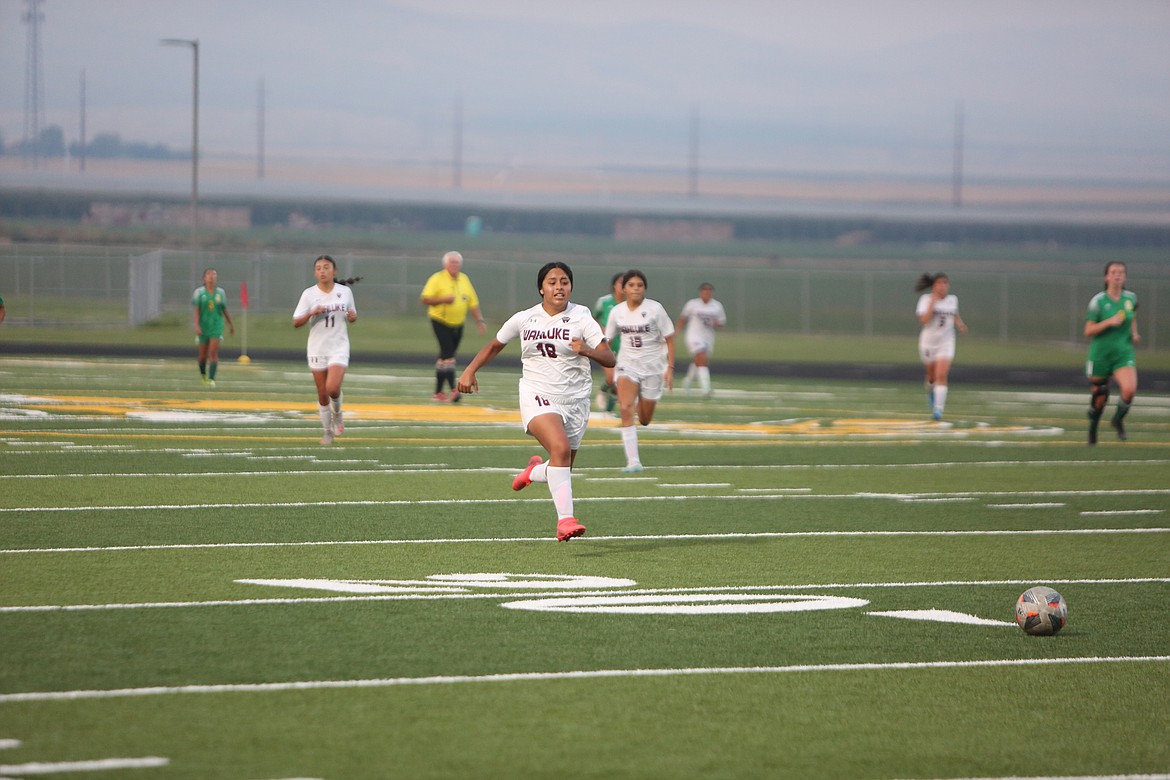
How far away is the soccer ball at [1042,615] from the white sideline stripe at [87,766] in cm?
459

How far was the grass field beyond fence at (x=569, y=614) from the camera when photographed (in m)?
5.95

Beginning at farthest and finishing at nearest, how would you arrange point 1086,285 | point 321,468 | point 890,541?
point 1086,285 < point 321,468 < point 890,541

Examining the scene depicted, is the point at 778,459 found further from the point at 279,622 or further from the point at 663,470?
the point at 279,622

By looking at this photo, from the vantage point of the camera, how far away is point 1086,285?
79.2 metres

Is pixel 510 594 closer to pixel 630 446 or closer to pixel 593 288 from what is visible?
pixel 630 446

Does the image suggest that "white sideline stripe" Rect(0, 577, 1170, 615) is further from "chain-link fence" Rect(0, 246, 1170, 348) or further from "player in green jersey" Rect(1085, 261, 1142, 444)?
"chain-link fence" Rect(0, 246, 1170, 348)

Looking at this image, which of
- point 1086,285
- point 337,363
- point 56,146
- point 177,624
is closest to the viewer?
point 177,624

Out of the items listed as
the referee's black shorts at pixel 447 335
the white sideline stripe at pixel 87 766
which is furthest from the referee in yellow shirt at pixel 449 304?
the white sideline stripe at pixel 87 766

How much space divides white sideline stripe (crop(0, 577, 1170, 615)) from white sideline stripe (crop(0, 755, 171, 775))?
8.76ft

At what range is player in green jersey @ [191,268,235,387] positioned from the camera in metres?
25.3

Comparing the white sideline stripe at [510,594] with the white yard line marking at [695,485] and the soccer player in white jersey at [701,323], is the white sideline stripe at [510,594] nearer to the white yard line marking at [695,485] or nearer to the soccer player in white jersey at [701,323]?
the white yard line marking at [695,485]

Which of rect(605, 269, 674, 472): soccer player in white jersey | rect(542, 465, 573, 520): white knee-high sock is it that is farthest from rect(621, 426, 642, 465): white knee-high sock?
rect(542, 465, 573, 520): white knee-high sock

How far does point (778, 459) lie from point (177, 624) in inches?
389

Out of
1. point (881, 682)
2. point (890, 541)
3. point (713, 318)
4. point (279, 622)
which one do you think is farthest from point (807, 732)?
point (713, 318)
